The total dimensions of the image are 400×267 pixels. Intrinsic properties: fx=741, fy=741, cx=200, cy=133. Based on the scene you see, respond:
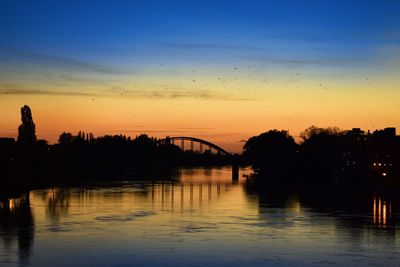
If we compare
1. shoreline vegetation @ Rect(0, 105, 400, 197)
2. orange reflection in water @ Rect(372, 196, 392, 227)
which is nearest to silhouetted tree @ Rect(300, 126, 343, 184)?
shoreline vegetation @ Rect(0, 105, 400, 197)

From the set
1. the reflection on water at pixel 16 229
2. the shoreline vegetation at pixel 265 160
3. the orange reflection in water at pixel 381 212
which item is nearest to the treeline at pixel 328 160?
the shoreline vegetation at pixel 265 160

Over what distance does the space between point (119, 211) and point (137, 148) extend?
422ft

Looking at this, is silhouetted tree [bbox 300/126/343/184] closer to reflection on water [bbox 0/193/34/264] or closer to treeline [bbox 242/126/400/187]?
treeline [bbox 242/126/400/187]

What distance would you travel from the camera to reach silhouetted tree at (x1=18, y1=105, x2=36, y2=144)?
351 feet

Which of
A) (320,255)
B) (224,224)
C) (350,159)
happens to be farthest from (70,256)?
(350,159)

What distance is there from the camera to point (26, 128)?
108m

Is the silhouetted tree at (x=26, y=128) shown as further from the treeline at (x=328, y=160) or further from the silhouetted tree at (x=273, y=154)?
the silhouetted tree at (x=273, y=154)

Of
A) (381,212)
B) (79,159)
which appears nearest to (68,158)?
(79,159)

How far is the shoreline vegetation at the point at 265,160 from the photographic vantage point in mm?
107062

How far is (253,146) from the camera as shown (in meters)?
162

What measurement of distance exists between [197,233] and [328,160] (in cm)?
8460

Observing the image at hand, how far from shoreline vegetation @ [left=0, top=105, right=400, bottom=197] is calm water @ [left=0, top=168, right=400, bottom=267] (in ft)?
77.8

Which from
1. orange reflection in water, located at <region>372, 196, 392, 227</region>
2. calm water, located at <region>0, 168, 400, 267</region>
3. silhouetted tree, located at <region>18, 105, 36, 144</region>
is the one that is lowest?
calm water, located at <region>0, 168, 400, 267</region>

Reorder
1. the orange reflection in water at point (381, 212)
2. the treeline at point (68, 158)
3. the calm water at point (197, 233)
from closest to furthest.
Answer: the calm water at point (197, 233)
the orange reflection in water at point (381, 212)
the treeline at point (68, 158)
